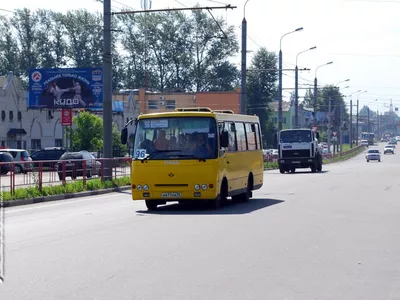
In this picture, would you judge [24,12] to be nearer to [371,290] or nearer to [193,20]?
[193,20]

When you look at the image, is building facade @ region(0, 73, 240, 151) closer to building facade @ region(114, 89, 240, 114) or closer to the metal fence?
building facade @ region(114, 89, 240, 114)

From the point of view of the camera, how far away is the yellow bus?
1989cm

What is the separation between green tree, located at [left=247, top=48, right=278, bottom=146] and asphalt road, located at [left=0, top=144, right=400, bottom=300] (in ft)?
289

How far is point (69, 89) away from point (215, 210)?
132 ft

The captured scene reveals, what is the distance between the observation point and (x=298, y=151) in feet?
168

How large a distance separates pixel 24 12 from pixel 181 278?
315 feet

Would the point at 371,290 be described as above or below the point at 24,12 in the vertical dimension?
below

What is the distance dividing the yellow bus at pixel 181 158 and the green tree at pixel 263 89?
Answer: 86.9 meters

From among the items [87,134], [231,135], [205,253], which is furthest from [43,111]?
[205,253]

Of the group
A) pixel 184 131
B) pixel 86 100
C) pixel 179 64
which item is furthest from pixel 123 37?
pixel 184 131

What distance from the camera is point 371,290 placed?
9.19 meters

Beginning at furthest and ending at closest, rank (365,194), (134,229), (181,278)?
1. (365,194)
2. (134,229)
3. (181,278)

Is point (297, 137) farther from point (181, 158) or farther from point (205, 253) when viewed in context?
point (205, 253)

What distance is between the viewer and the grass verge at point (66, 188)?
2452 cm
